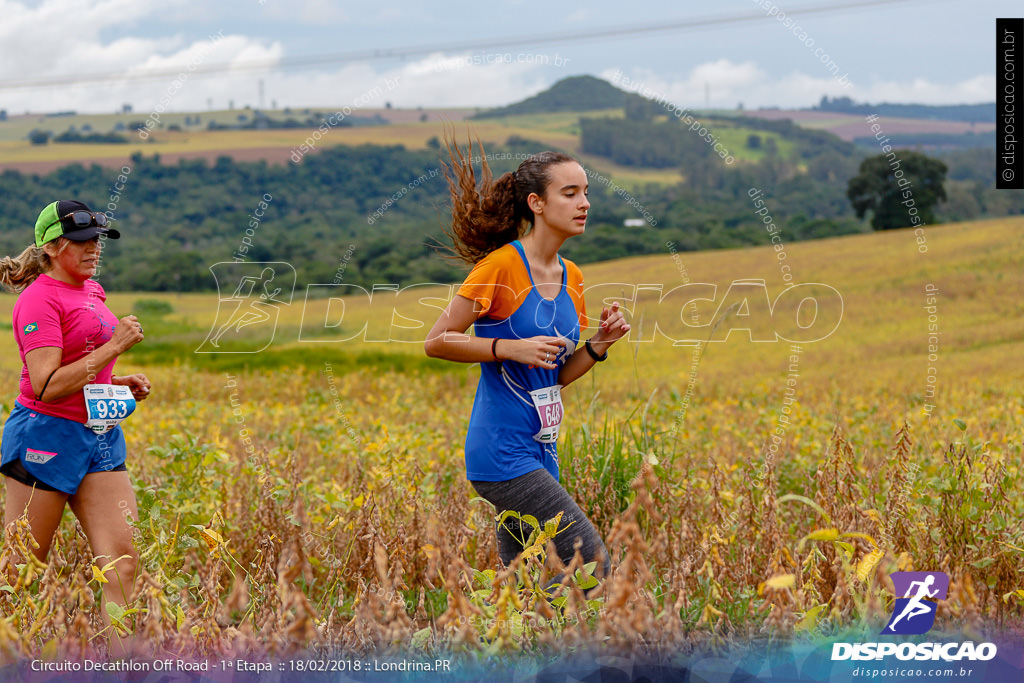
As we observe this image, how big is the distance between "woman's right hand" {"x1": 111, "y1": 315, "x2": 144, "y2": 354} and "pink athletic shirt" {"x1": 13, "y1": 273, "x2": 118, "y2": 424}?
0.41 ft

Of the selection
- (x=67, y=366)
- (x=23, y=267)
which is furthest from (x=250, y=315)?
(x=67, y=366)

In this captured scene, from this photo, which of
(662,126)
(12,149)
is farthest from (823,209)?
(12,149)

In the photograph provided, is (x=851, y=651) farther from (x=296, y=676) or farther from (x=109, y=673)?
(x=109, y=673)

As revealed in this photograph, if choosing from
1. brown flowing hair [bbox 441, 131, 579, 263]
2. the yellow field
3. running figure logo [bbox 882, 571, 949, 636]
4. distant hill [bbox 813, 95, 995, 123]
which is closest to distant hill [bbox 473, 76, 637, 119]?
distant hill [bbox 813, 95, 995, 123]

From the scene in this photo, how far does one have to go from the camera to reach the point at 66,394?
332 cm

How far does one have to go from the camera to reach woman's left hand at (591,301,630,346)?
10.8ft

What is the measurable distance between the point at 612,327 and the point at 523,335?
0.34m

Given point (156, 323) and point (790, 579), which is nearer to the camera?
point (790, 579)

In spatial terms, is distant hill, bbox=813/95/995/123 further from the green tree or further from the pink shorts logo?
the pink shorts logo

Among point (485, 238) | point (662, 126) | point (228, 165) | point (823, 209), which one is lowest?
point (485, 238)

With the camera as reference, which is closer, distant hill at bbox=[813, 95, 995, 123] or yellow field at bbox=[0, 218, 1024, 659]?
yellow field at bbox=[0, 218, 1024, 659]

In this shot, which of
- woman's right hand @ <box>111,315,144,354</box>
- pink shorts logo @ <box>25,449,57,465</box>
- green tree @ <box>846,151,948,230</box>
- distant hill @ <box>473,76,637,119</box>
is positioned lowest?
pink shorts logo @ <box>25,449,57,465</box>

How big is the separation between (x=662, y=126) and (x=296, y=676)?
77.3m

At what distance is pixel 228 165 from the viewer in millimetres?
66688
